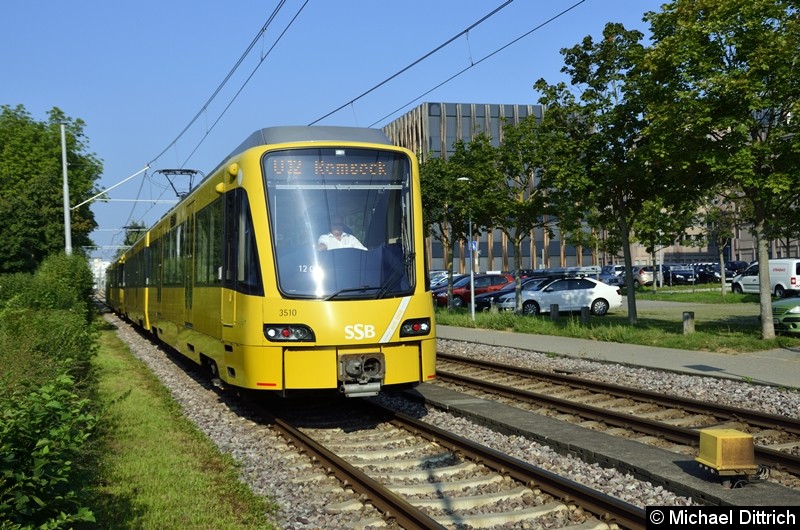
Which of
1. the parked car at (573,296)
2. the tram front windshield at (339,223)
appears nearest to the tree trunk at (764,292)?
the tram front windshield at (339,223)

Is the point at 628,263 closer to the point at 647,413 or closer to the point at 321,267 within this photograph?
the point at 647,413

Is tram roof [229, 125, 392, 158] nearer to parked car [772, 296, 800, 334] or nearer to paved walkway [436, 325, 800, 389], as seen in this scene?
paved walkway [436, 325, 800, 389]

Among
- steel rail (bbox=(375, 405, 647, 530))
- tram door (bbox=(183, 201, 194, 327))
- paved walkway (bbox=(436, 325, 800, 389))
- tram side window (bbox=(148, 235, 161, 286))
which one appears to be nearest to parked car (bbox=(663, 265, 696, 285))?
paved walkway (bbox=(436, 325, 800, 389))

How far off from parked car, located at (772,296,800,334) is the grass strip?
568 inches

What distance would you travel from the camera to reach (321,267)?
30.1ft

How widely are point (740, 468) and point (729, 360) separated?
962 centimetres

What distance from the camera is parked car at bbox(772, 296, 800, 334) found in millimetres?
18688

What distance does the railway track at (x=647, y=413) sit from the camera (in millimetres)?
8461

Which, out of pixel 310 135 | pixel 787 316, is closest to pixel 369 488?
pixel 310 135

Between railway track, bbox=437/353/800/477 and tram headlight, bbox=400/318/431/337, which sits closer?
railway track, bbox=437/353/800/477

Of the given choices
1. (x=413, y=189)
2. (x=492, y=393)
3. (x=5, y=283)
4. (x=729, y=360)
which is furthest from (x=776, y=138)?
(x=5, y=283)

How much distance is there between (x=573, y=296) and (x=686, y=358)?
47.2 feet

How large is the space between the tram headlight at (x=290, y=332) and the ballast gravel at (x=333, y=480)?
1.19m

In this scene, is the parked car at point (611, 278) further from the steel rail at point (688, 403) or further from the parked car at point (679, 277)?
the steel rail at point (688, 403)
